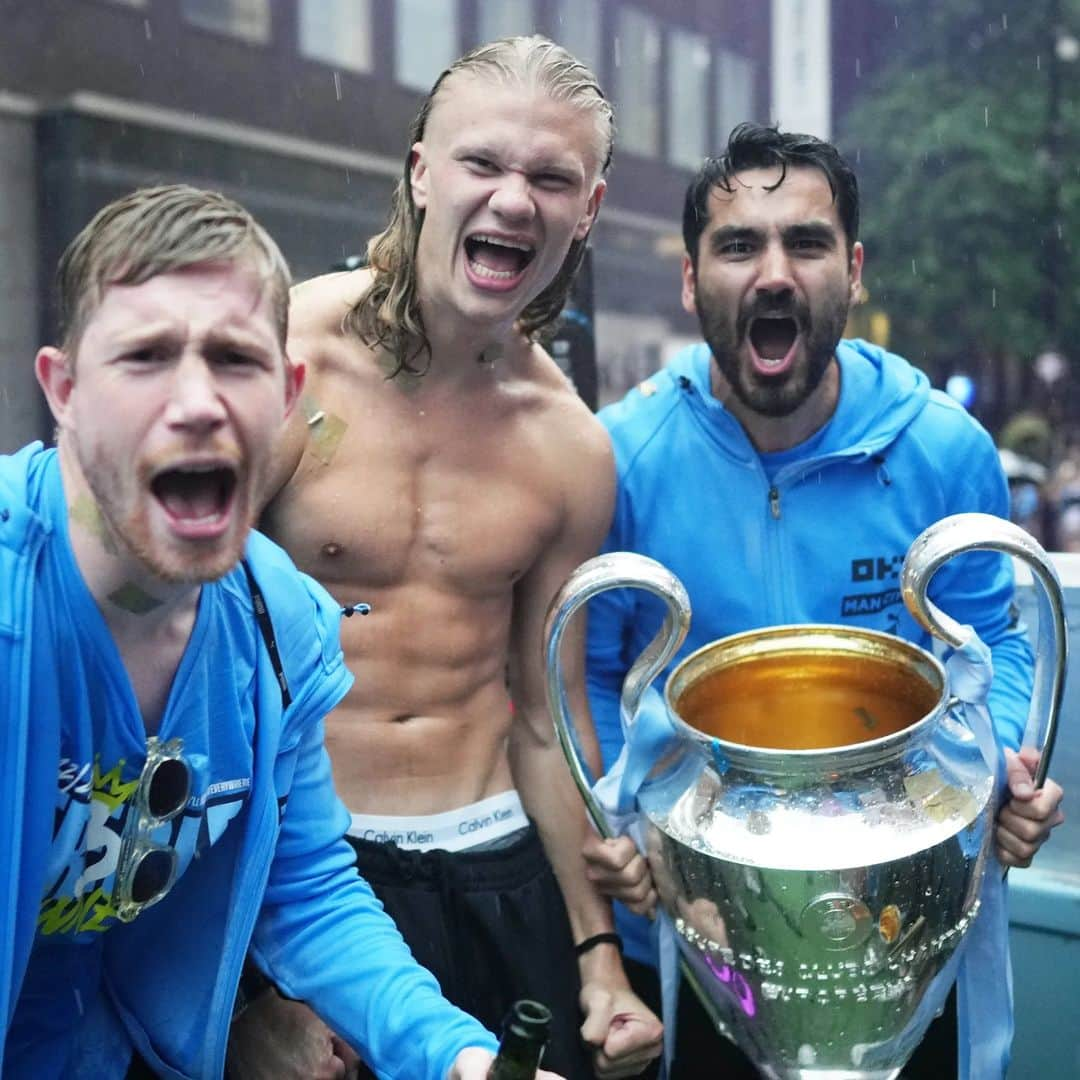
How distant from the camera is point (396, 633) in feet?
7.92

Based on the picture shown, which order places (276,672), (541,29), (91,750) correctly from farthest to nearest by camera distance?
(541,29) < (276,672) < (91,750)

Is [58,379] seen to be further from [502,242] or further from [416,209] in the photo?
[416,209]

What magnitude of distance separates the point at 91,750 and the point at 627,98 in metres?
14.6

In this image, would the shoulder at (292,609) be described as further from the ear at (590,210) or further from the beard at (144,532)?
the ear at (590,210)

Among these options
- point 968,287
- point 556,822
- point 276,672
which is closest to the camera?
point 276,672

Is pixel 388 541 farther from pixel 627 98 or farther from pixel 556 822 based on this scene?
pixel 627 98

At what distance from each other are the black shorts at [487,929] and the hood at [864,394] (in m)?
0.86

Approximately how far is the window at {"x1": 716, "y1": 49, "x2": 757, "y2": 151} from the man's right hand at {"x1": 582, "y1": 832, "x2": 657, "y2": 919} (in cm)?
1426

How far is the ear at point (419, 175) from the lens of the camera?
2.42 meters

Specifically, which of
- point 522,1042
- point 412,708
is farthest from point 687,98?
point 522,1042

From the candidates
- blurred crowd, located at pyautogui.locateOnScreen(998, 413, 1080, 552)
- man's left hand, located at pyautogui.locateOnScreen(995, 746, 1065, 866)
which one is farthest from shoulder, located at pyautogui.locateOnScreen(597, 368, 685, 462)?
blurred crowd, located at pyautogui.locateOnScreen(998, 413, 1080, 552)

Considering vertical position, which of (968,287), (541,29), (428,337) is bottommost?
(428,337)

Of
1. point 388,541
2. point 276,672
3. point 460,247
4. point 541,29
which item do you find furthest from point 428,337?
point 541,29

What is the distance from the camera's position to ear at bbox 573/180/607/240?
2.45 m
